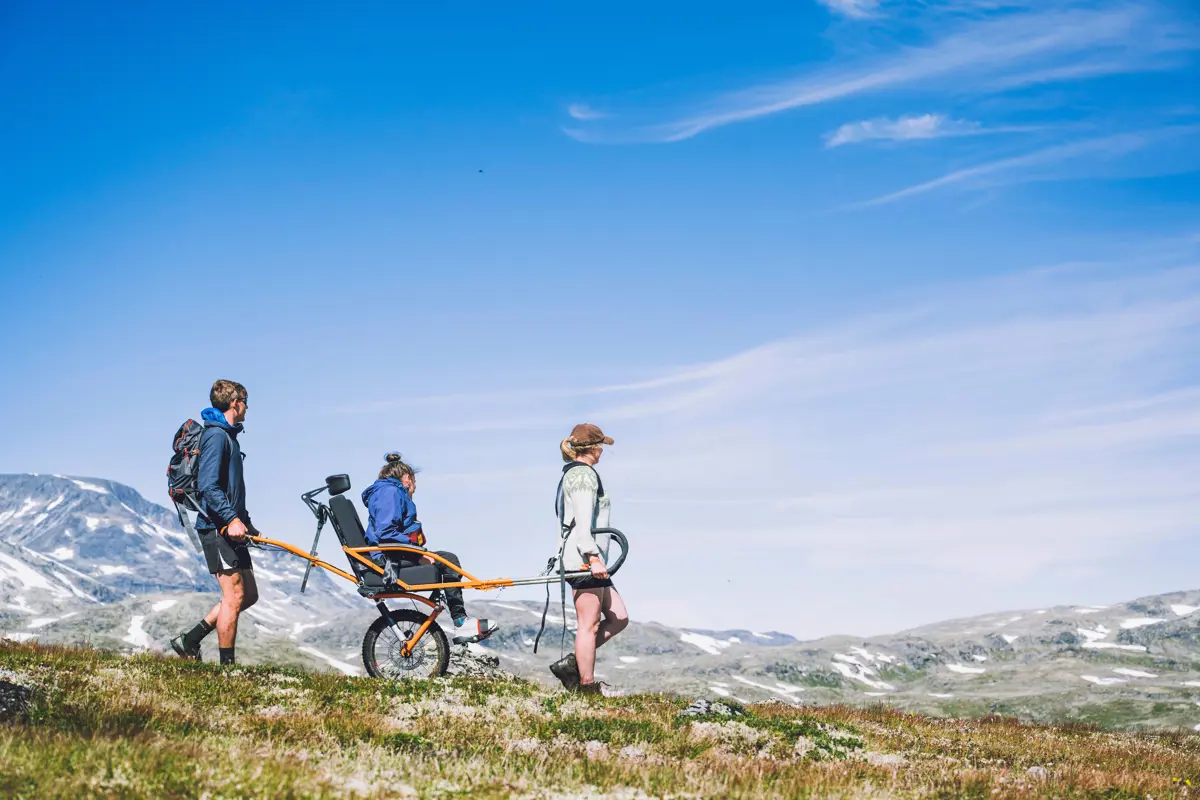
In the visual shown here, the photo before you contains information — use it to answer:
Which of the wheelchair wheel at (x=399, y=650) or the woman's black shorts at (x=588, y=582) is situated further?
the wheelchair wheel at (x=399, y=650)

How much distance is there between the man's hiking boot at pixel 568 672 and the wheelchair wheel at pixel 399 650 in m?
Result: 1.69

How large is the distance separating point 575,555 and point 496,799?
6.23 m

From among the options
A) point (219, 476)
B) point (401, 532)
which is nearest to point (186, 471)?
point (219, 476)

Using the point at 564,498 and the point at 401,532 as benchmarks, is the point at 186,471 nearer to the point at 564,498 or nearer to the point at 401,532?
the point at 401,532

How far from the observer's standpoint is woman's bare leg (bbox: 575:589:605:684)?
1231cm

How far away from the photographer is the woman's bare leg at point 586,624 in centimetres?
1231

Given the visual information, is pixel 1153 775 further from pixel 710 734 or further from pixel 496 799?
pixel 496 799

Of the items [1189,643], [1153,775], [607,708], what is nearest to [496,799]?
[607,708]

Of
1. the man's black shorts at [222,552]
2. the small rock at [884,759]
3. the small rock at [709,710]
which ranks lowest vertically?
the small rock at [884,759]

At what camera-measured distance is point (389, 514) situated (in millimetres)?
13133

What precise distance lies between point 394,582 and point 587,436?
3.33 m

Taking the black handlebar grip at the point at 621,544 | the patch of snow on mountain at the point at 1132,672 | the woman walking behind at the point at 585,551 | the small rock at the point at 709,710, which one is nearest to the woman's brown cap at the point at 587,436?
the woman walking behind at the point at 585,551

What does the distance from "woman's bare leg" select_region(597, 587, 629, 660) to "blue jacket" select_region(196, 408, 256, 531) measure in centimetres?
498

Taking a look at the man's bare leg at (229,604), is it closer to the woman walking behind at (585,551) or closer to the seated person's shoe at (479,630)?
the seated person's shoe at (479,630)
